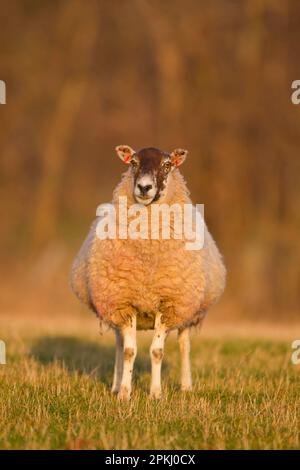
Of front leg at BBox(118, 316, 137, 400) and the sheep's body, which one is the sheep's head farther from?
front leg at BBox(118, 316, 137, 400)

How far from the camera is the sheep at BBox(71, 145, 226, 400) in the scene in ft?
24.1

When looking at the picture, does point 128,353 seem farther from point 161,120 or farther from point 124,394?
point 161,120

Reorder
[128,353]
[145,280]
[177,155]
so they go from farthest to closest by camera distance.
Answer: [177,155] → [128,353] → [145,280]

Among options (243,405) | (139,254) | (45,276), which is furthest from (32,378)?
(45,276)

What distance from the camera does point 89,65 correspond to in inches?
911

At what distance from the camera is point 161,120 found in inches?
829

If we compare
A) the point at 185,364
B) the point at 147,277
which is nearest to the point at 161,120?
the point at 185,364

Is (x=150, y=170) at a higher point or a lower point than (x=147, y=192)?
higher

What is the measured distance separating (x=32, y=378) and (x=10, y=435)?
229cm

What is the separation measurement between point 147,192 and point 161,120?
14.1m

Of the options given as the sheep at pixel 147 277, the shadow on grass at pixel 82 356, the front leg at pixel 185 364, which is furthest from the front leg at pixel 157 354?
the shadow on grass at pixel 82 356

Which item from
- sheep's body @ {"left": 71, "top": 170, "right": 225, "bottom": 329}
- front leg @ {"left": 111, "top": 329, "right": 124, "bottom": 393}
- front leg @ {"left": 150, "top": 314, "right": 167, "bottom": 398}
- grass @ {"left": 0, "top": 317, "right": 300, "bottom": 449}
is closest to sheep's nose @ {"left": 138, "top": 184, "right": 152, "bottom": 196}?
sheep's body @ {"left": 71, "top": 170, "right": 225, "bottom": 329}

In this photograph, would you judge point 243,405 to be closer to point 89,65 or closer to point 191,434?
point 191,434
